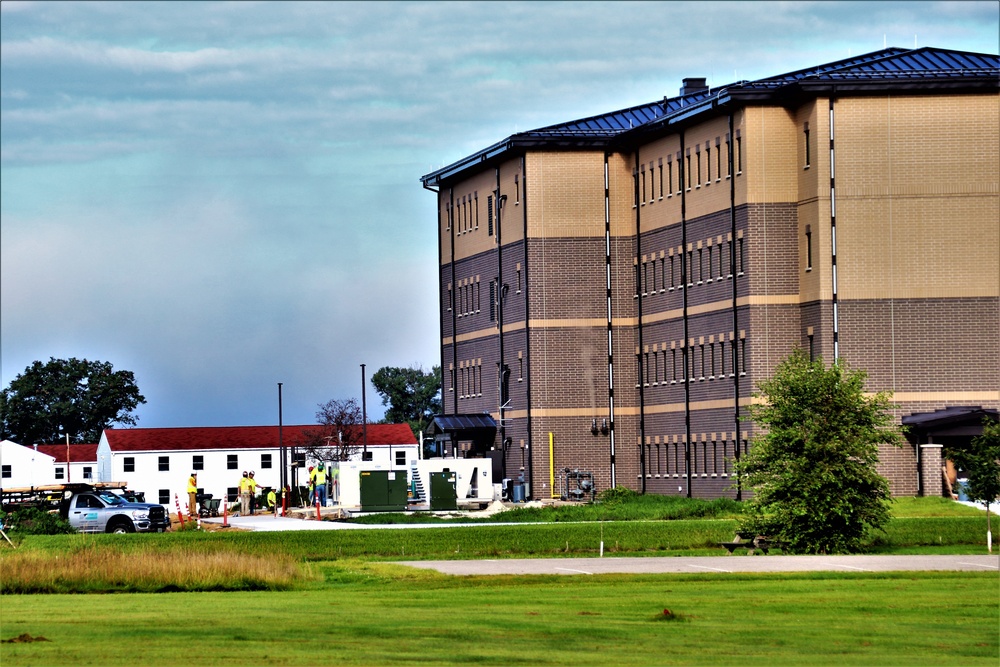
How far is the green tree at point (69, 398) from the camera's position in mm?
165000

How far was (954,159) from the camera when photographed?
65062 millimetres

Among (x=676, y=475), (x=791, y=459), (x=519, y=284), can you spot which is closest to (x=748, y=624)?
(x=791, y=459)

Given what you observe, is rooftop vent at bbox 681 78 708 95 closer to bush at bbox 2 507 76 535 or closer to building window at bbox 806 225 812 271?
building window at bbox 806 225 812 271

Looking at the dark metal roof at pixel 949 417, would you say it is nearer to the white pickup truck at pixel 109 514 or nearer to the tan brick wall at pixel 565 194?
the tan brick wall at pixel 565 194

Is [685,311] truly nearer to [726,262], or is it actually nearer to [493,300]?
[726,262]

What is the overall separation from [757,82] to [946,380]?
1350 cm

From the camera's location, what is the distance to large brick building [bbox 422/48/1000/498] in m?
65.1

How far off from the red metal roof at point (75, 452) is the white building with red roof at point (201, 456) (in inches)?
249

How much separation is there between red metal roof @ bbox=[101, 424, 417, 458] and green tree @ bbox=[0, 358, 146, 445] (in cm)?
2965

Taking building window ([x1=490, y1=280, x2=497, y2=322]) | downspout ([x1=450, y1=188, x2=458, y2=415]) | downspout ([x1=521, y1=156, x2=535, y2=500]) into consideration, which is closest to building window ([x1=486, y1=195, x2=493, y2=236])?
building window ([x1=490, y1=280, x2=497, y2=322])

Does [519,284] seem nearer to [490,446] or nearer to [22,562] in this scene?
[490,446]

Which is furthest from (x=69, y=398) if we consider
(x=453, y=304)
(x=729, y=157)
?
(x=729, y=157)

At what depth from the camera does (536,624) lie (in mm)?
22938

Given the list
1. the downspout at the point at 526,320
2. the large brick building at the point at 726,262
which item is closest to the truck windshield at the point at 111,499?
the downspout at the point at 526,320
